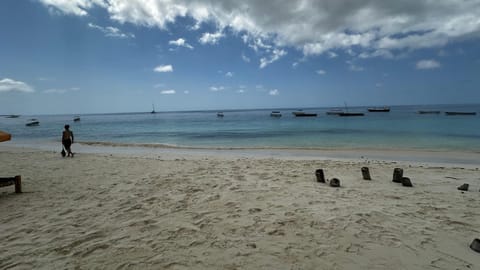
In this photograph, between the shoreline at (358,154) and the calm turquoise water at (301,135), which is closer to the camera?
the shoreline at (358,154)

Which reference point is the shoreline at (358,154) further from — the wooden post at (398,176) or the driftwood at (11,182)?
the driftwood at (11,182)

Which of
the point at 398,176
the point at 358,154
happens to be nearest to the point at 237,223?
the point at 398,176

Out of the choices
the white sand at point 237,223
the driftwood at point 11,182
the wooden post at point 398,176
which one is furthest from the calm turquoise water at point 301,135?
the driftwood at point 11,182

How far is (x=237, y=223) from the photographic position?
4.25 metres

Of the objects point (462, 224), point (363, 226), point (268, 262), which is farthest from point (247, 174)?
point (462, 224)

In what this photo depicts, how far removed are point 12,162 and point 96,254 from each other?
1070cm

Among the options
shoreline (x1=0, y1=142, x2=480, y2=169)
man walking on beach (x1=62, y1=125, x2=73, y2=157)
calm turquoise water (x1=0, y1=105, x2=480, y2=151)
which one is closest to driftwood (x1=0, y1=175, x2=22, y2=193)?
man walking on beach (x1=62, y1=125, x2=73, y2=157)

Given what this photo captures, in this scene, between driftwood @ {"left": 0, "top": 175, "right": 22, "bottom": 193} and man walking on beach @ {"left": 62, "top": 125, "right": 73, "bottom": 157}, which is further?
man walking on beach @ {"left": 62, "top": 125, "right": 73, "bottom": 157}

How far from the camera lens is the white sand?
10.4 feet

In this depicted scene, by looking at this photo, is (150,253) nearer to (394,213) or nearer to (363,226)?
(363,226)

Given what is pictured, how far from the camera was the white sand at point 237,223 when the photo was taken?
10.4 ft

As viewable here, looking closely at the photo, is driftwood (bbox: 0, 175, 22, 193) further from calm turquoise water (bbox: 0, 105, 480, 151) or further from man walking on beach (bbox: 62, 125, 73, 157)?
calm turquoise water (bbox: 0, 105, 480, 151)

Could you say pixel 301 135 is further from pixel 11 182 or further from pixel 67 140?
pixel 11 182

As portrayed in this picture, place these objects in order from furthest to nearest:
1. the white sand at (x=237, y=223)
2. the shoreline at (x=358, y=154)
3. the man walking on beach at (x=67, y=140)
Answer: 1. the man walking on beach at (x=67, y=140)
2. the shoreline at (x=358, y=154)
3. the white sand at (x=237, y=223)
